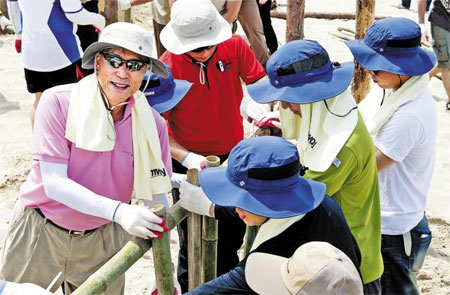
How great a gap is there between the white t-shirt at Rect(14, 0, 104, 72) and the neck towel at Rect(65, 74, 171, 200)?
91.0 inches

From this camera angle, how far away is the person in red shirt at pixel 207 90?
145 inches

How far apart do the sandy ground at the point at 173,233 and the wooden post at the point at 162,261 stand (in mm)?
1512

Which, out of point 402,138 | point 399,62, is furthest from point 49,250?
point 399,62

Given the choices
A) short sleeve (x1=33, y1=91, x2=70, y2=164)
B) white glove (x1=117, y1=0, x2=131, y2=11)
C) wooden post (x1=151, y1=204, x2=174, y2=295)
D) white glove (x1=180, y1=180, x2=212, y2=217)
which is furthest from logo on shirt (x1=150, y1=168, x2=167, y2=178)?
white glove (x1=117, y1=0, x2=131, y2=11)

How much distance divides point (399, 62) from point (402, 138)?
0.38 meters

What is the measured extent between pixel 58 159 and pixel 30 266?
1.81ft

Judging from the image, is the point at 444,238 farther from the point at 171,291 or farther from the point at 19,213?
the point at 19,213

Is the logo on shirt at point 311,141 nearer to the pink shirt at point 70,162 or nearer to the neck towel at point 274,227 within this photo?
the neck towel at point 274,227

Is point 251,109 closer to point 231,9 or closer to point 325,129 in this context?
point 325,129

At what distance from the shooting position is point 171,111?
379cm

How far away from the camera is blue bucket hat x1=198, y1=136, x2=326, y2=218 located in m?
2.36

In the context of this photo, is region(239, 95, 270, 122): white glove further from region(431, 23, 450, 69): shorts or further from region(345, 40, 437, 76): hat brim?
region(431, 23, 450, 69): shorts

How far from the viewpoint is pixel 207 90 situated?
12.4ft

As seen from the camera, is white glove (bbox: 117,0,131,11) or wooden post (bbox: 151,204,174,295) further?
white glove (bbox: 117,0,131,11)
